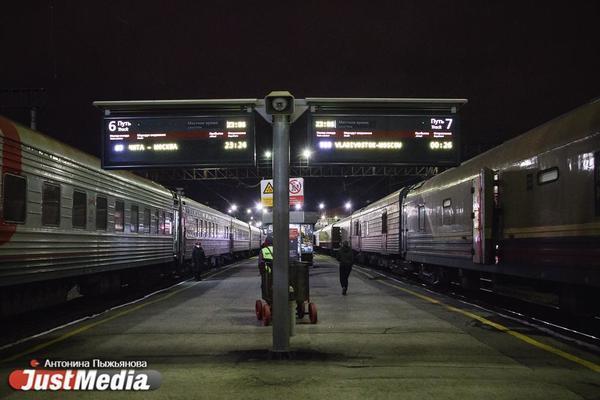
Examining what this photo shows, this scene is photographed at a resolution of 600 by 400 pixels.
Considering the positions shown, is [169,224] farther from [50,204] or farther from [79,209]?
[50,204]

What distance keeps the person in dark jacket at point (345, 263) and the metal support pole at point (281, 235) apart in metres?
7.85

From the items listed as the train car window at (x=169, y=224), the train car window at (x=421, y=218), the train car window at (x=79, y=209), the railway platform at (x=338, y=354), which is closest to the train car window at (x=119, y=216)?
the train car window at (x=79, y=209)

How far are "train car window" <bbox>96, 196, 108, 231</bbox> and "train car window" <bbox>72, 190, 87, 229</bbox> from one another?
86 centimetres

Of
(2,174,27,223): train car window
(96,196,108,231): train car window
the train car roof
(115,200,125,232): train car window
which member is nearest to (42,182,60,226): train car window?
the train car roof

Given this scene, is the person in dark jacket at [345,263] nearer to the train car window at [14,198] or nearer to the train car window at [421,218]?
the train car window at [421,218]

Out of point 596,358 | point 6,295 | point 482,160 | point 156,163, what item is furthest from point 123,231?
point 596,358

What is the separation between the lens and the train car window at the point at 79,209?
486 inches

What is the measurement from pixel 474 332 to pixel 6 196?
7730 mm

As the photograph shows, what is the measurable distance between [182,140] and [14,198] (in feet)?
10.2

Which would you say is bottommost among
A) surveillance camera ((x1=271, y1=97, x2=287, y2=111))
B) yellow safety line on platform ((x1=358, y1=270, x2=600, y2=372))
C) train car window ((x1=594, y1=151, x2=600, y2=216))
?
yellow safety line on platform ((x1=358, y1=270, x2=600, y2=372))

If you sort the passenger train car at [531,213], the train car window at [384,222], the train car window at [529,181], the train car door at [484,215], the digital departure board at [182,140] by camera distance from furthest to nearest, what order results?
the train car window at [384,222]
the train car door at [484,215]
the train car window at [529,181]
the digital departure board at [182,140]
the passenger train car at [531,213]

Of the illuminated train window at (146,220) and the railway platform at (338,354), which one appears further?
the illuminated train window at (146,220)

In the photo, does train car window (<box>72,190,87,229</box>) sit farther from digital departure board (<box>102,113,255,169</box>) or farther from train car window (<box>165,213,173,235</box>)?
train car window (<box>165,213,173,235</box>)

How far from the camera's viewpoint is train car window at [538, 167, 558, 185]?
31.2 feet
